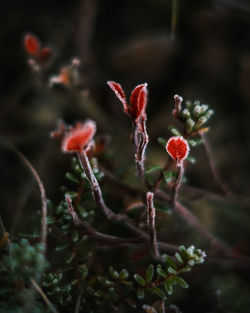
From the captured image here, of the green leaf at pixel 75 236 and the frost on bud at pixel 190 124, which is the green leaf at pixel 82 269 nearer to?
the green leaf at pixel 75 236

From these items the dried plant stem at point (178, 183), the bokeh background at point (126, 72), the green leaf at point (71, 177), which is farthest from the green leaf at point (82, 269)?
the bokeh background at point (126, 72)

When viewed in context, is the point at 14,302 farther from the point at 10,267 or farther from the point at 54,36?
the point at 54,36

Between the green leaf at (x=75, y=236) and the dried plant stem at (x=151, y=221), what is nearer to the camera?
the dried plant stem at (x=151, y=221)

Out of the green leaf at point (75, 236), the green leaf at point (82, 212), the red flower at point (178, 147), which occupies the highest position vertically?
the red flower at point (178, 147)

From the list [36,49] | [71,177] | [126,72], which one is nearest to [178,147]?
[71,177]

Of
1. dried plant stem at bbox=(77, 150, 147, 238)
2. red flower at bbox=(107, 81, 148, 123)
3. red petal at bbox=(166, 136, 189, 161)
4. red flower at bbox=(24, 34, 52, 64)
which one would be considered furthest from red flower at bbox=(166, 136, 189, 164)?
red flower at bbox=(24, 34, 52, 64)

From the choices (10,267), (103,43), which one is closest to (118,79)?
(103,43)
